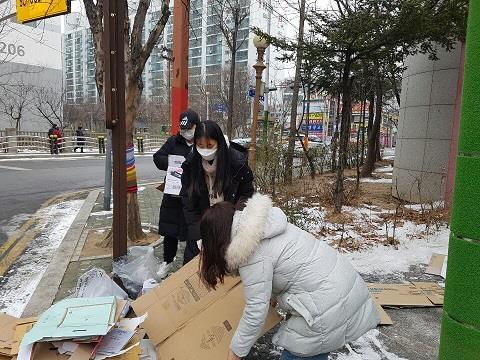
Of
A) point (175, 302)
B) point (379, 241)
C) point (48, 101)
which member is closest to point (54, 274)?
point (175, 302)

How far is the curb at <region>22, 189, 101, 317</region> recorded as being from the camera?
3.28 m

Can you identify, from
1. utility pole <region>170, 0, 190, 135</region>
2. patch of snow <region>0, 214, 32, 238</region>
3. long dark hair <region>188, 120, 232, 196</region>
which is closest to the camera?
long dark hair <region>188, 120, 232, 196</region>

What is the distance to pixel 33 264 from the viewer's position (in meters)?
4.32

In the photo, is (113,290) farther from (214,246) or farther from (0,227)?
(0,227)

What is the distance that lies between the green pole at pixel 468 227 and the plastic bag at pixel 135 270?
2.44m

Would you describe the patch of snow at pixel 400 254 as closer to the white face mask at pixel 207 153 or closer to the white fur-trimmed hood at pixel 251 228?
the white face mask at pixel 207 153

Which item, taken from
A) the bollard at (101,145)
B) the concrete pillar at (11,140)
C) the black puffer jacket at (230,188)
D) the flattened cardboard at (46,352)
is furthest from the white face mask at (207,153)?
the bollard at (101,145)

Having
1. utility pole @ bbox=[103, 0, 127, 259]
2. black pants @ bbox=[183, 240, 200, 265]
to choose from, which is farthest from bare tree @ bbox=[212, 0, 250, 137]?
black pants @ bbox=[183, 240, 200, 265]

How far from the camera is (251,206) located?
171 cm

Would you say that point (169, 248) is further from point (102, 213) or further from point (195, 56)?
point (195, 56)

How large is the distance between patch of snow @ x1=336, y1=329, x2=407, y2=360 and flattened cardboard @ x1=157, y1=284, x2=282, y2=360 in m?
0.79

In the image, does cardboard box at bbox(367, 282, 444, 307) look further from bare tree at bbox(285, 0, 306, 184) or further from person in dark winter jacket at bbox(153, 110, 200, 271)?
bare tree at bbox(285, 0, 306, 184)

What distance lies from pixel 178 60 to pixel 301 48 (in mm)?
2079

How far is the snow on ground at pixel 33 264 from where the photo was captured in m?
3.40
